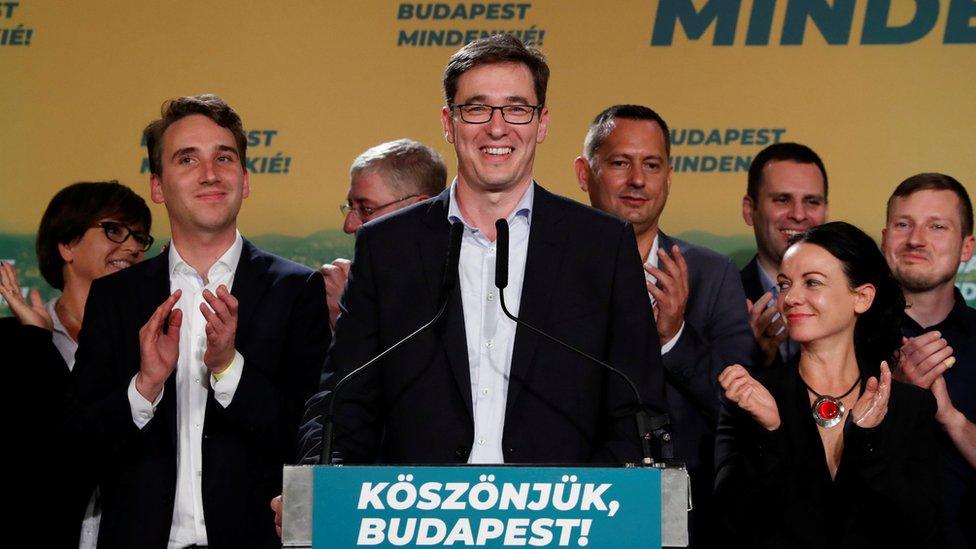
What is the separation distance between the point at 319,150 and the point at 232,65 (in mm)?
491

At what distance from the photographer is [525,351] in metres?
2.69

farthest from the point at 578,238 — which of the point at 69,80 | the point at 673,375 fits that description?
the point at 69,80

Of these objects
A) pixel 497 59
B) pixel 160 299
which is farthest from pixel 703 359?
pixel 160 299

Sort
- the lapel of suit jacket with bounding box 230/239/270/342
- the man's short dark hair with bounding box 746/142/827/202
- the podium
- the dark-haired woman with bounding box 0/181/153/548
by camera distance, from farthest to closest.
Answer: the man's short dark hair with bounding box 746/142/827/202 → the dark-haired woman with bounding box 0/181/153/548 → the lapel of suit jacket with bounding box 230/239/270/342 → the podium

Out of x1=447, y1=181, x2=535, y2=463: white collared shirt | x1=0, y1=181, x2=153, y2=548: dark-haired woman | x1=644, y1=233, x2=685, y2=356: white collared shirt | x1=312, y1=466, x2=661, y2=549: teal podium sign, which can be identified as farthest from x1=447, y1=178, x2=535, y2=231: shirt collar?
x1=0, y1=181, x2=153, y2=548: dark-haired woman

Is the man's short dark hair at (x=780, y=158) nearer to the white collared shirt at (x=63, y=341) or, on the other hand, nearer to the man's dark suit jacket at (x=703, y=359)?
the man's dark suit jacket at (x=703, y=359)

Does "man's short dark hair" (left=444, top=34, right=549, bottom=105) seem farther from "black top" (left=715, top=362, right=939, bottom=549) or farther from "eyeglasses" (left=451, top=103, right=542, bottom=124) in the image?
"black top" (left=715, top=362, right=939, bottom=549)

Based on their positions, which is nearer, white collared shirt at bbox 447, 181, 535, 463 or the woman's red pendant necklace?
white collared shirt at bbox 447, 181, 535, 463

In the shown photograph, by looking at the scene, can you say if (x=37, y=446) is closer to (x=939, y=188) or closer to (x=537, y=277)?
(x=537, y=277)

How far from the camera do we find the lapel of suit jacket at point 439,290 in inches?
105

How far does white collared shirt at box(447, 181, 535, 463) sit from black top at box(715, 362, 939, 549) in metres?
Result: 0.69

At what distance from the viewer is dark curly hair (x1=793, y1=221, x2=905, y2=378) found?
3297 millimetres

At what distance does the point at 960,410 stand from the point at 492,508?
205cm

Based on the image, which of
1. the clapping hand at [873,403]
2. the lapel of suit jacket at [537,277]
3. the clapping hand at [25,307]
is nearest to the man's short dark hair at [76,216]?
the clapping hand at [25,307]
